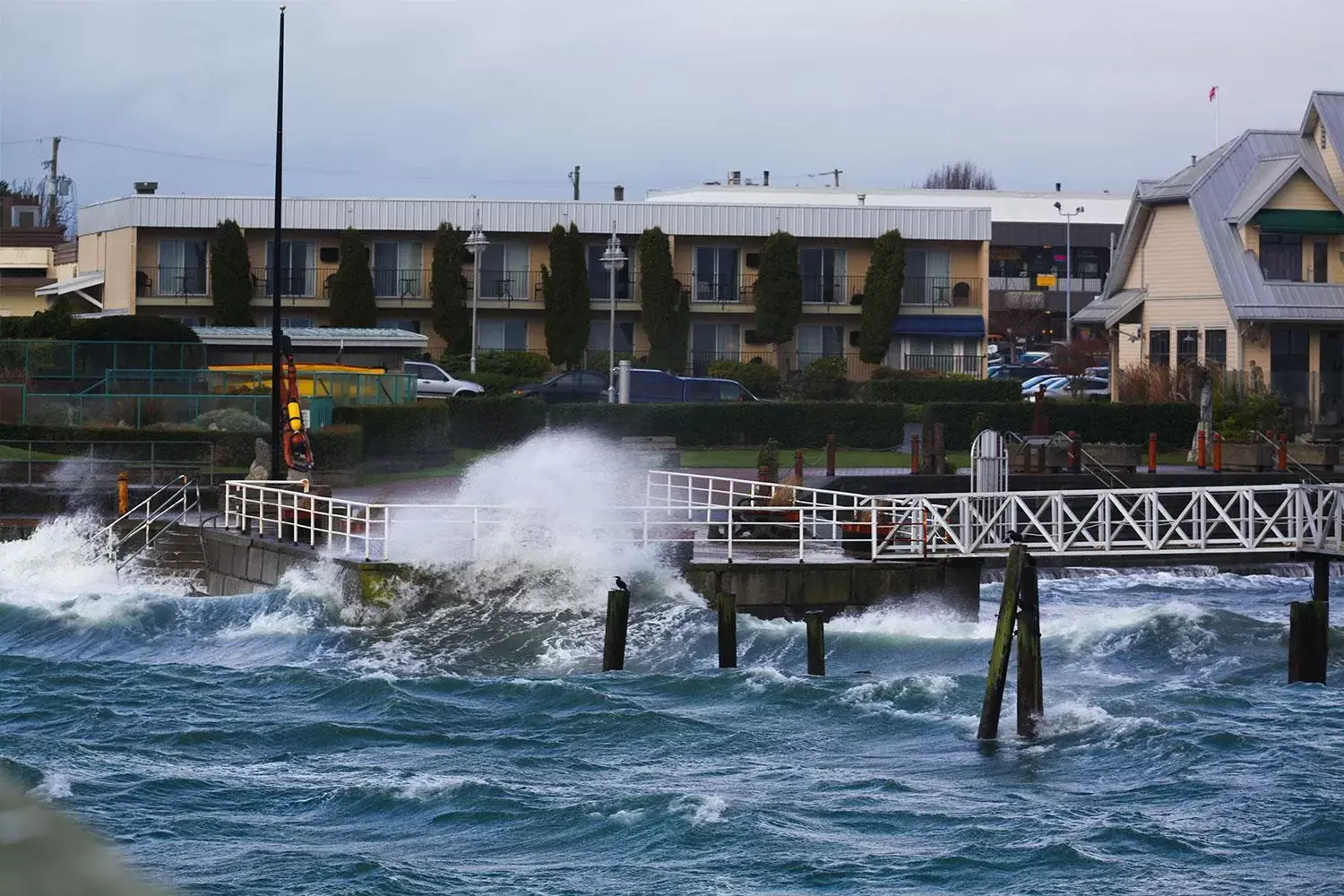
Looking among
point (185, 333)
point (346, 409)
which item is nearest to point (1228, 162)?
point (346, 409)

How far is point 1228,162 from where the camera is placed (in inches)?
2083

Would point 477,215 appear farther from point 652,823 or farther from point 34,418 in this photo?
point 652,823

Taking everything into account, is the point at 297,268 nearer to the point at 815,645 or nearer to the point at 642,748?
the point at 815,645

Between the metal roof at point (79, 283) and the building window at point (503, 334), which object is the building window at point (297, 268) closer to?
the building window at point (503, 334)

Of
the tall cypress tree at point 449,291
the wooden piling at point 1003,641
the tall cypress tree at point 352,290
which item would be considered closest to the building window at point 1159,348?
the tall cypress tree at point 449,291

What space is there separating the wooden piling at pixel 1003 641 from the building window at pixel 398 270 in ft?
159

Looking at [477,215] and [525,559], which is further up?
[477,215]

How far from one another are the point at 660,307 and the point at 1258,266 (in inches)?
A: 863

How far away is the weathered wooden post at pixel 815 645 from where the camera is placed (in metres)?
21.0

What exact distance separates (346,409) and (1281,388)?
27.2m

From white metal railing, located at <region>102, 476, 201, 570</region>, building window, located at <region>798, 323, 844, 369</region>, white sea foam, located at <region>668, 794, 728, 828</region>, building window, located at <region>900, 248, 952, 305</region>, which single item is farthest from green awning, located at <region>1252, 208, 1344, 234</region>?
white sea foam, located at <region>668, 794, 728, 828</region>

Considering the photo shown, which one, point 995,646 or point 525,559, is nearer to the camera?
point 995,646

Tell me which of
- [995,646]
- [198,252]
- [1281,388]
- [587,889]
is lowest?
[587,889]

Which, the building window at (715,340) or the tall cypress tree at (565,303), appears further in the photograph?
the building window at (715,340)
